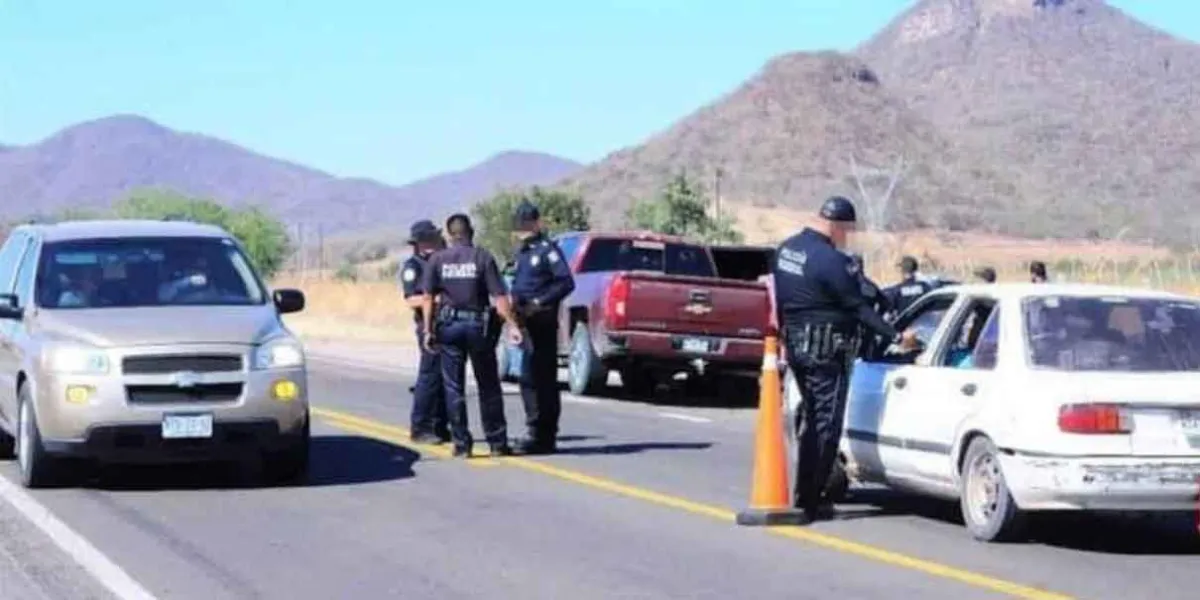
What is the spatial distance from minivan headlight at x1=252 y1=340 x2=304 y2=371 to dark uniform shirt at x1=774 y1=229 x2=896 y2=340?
11.5ft

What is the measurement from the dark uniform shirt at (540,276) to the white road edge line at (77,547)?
4.14 meters

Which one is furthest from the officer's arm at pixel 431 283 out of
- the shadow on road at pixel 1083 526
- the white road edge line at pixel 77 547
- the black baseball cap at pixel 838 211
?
the black baseball cap at pixel 838 211

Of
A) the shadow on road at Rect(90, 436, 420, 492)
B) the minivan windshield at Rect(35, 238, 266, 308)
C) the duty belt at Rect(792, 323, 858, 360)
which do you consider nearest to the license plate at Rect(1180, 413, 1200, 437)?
the duty belt at Rect(792, 323, 858, 360)

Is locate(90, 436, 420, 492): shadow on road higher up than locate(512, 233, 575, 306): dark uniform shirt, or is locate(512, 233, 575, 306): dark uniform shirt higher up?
locate(512, 233, 575, 306): dark uniform shirt

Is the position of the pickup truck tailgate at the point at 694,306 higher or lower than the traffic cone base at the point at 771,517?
higher

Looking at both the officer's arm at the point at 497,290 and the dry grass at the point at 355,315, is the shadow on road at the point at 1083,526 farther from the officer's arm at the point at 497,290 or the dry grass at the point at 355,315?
the dry grass at the point at 355,315

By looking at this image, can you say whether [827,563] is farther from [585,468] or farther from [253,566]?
[585,468]

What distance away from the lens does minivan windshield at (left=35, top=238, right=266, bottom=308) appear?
14.9 m

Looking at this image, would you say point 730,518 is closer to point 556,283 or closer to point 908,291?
point 556,283

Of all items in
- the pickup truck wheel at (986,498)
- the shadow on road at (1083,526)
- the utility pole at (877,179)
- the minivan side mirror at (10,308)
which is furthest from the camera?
the utility pole at (877,179)

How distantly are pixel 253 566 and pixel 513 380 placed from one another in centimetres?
1624

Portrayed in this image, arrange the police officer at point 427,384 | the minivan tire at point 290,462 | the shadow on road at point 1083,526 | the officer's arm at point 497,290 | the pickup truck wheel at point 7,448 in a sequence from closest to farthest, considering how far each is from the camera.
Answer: the shadow on road at point 1083,526, the minivan tire at point 290,462, the officer's arm at point 497,290, the pickup truck wheel at point 7,448, the police officer at point 427,384

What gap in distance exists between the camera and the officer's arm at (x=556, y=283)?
16562mm

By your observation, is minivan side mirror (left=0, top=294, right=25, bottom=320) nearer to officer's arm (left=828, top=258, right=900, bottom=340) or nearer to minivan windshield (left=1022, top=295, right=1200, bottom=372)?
officer's arm (left=828, top=258, right=900, bottom=340)
